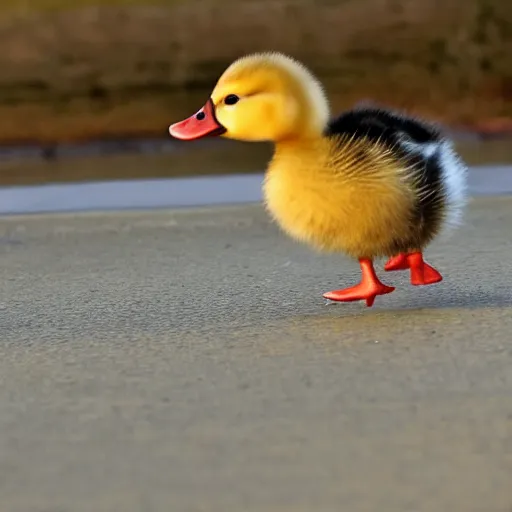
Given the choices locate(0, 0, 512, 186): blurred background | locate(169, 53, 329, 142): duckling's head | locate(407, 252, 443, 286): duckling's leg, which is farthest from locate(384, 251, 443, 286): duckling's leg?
locate(0, 0, 512, 186): blurred background

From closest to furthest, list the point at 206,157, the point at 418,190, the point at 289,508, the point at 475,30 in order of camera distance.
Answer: the point at 289,508 < the point at 418,190 < the point at 206,157 < the point at 475,30

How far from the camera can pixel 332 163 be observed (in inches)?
27.2

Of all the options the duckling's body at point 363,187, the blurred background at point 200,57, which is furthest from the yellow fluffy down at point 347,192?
the blurred background at point 200,57

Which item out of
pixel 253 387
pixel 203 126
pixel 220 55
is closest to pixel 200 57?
pixel 220 55

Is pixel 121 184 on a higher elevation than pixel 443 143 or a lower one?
lower

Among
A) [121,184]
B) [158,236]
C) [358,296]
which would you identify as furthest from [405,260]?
[121,184]

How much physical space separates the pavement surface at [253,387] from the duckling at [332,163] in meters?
0.07

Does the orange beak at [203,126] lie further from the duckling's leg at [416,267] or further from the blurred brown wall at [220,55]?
the blurred brown wall at [220,55]

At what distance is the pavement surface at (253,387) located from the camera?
17.4 inches

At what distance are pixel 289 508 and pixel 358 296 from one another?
33 centimetres

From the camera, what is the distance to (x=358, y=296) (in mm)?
734

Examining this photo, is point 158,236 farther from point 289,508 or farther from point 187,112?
point 187,112

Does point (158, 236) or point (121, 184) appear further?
point (121, 184)

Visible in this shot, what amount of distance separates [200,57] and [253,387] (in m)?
1.64
